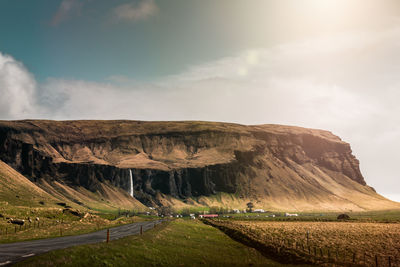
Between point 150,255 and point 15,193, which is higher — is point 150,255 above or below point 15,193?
below

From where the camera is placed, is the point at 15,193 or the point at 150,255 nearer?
the point at 150,255

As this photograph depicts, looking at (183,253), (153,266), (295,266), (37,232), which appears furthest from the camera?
(37,232)

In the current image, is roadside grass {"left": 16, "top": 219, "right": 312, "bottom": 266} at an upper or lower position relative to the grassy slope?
lower

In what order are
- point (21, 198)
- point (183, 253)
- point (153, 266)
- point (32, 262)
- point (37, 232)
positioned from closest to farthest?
point (32, 262) → point (153, 266) → point (183, 253) → point (37, 232) → point (21, 198)

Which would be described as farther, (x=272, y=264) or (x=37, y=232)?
(x=37, y=232)

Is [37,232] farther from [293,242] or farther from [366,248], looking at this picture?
[366,248]

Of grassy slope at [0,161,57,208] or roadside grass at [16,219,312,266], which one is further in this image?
grassy slope at [0,161,57,208]

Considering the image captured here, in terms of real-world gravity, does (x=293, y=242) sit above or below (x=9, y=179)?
below

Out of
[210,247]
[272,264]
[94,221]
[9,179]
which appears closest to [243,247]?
[210,247]

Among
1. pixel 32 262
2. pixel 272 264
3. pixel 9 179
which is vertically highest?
pixel 9 179

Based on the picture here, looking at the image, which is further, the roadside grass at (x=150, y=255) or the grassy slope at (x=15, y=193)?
the grassy slope at (x=15, y=193)

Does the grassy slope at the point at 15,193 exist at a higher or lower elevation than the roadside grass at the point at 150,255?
higher

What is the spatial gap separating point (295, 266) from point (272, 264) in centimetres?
267

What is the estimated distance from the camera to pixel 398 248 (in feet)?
172
